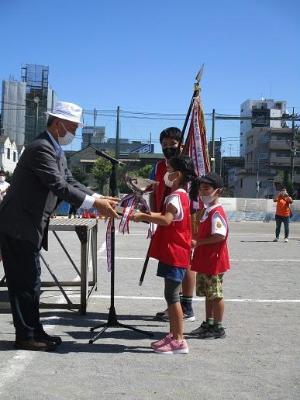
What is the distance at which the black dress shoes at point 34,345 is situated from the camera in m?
4.73

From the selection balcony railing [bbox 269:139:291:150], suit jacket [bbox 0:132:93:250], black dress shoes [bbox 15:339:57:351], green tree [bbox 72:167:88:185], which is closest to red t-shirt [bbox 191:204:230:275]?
suit jacket [bbox 0:132:93:250]

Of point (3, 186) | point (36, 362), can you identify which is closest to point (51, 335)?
point (36, 362)

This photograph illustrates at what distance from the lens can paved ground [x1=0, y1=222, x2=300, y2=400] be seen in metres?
3.84

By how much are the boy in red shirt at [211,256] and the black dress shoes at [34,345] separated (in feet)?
4.83

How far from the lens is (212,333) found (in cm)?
532

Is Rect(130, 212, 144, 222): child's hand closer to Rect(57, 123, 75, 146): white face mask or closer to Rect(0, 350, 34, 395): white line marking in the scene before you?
Rect(57, 123, 75, 146): white face mask

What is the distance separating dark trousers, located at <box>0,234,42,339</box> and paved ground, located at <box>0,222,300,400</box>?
0.26m

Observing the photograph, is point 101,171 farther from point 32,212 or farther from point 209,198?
point 32,212

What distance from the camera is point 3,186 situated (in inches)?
579

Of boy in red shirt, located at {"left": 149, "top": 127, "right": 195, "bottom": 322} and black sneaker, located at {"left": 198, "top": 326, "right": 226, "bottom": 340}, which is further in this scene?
boy in red shirt, located at {"left": 149, "top": 127, "right": 195, "bottom": 322}

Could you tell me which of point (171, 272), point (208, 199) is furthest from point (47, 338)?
point (208, 199)

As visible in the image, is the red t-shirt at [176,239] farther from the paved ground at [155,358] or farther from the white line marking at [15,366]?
the white line marking at [15,366]

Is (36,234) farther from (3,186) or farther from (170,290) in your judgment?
(3,186)

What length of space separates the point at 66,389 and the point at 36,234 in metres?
1.41
